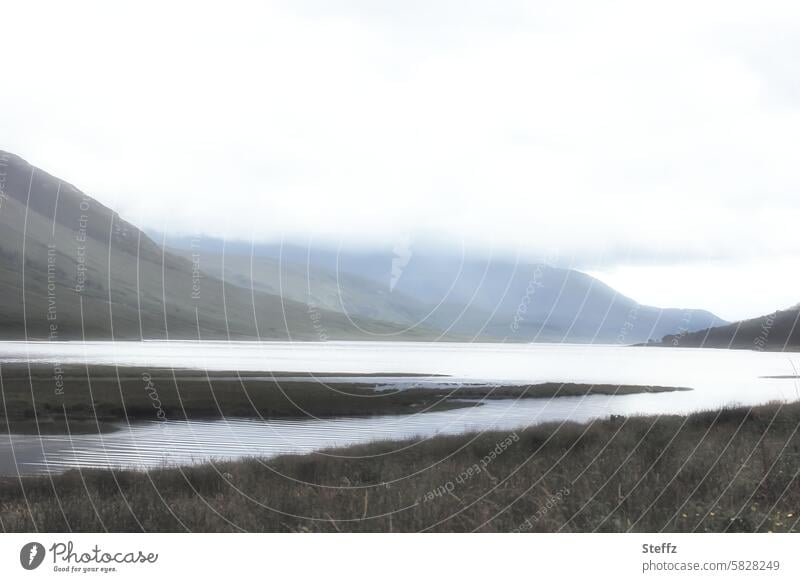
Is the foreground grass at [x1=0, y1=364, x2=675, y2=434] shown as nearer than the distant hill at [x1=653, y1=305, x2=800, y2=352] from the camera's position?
No

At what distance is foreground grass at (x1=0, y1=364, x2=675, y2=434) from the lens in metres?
42.6

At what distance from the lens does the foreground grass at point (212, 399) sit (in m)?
42.6

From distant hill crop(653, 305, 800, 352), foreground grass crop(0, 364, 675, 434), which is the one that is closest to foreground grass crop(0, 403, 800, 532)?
distant hill crop(653, 305, 800, 352)
